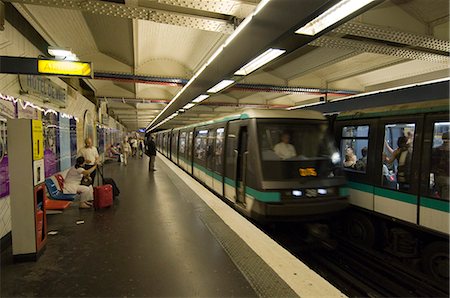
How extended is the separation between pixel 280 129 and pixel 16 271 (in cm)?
389

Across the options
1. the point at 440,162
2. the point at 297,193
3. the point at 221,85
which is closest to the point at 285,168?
the point at 297,193

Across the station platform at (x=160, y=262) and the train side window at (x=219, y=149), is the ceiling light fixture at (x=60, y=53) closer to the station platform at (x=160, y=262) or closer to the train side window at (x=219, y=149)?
the station platform at (x=160, y=262)

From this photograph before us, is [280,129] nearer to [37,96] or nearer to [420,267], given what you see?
[420,267]

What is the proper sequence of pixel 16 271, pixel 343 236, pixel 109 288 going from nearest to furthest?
pixel 109 288 → pixel 16 271 → pixel 343 236

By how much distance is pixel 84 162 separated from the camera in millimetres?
5832

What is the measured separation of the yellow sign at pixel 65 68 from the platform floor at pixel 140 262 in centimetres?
226

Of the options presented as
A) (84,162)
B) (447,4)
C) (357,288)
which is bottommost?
(357,288)

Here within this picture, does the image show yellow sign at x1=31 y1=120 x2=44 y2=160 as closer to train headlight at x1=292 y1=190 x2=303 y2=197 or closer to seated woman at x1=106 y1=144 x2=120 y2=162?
train headlight at x1=292 y1=190 x2=303 y2=197

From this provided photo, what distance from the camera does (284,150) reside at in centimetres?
445

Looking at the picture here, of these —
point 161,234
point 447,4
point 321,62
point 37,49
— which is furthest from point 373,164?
point 37,49

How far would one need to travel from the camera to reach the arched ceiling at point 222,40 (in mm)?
3475

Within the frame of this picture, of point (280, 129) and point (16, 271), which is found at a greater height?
point (280, 129)

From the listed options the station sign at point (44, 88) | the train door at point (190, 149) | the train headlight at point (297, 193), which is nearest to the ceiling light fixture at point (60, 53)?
the station sign at point (44, 88)

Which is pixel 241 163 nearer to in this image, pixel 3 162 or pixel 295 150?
pixel 295 150
